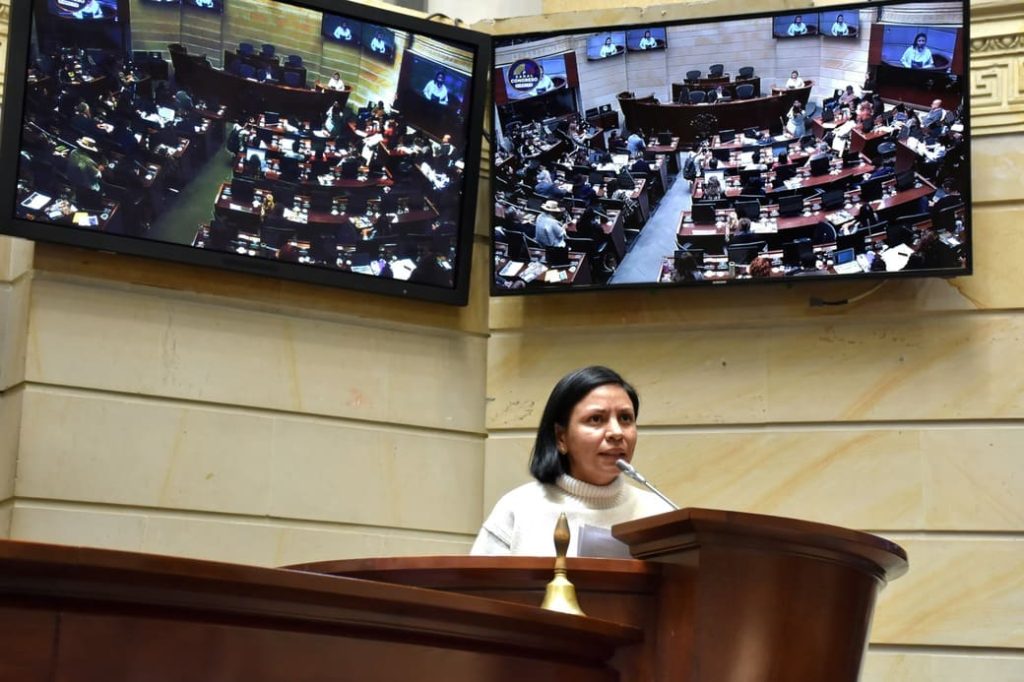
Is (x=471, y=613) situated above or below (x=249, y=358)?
below

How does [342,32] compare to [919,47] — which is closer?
[919,47]

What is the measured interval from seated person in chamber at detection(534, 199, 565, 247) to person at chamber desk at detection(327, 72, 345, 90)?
→ 872 millimetres

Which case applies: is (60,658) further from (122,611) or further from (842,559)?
(842,559)

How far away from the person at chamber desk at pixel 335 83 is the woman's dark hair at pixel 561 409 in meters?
1.97

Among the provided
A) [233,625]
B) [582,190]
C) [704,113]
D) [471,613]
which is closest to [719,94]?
[704,113]

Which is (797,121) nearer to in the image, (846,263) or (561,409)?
(846,263)

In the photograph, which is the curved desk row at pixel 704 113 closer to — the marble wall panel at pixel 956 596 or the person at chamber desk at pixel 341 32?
the person at chamber desk at pixel 341 32

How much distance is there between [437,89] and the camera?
5426 millimetres

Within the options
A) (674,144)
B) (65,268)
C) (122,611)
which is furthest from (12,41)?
(122,611)

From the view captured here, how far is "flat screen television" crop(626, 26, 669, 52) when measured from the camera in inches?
210

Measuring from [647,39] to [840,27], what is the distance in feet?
2.32

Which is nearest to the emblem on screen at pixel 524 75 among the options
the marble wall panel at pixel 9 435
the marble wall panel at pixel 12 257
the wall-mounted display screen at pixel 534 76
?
the wall-mounted display screen at pixel 534 76

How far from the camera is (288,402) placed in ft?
17.0

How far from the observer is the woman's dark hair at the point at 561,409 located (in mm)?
3701
